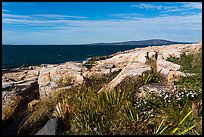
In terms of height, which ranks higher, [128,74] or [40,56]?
[128,74]

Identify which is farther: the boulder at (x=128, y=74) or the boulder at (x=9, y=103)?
the boulder at (x=9, y=103)

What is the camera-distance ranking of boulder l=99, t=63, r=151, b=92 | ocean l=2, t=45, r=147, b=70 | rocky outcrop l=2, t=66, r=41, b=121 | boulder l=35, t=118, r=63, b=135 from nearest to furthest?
boulder l=35, t=118, r=63, b=135 < boulder l=99, t=63, r=151, b=92 < rocky outcrop l=2, t=66, r=41, b=121 < ocean l=2, t=45, r=147, b=70

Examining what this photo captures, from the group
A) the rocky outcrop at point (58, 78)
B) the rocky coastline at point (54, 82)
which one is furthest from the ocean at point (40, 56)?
the rocky coastline at point (54, 82)

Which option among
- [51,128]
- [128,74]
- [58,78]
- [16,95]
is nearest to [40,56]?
[58,78]

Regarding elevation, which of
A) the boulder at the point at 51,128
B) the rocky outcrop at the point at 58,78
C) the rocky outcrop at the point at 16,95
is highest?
the rocky outcrop at the point at 58,78

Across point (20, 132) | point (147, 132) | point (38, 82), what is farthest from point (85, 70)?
point (147, 132)

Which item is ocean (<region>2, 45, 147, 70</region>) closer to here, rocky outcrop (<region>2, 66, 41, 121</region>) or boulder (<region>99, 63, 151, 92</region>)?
rocky outcrop (<region>2, 66, 41, 121</region>)

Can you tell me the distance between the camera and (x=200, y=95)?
7.28 m

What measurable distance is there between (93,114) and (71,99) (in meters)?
0.79

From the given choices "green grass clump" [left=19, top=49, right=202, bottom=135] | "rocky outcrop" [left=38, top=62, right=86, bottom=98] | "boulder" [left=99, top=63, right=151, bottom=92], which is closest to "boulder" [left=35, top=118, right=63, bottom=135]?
"green grass clump" [left=19, top=49, right=202, bottom=135]

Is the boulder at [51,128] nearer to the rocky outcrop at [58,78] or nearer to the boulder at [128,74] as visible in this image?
the boulder at [128,74]

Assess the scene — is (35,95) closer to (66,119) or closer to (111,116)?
(66,119)

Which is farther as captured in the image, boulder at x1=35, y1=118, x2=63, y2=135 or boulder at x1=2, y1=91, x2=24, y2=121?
boulder at x1=2, y1=91, x2=24, y2=121

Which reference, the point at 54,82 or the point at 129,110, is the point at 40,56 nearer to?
the point at 54,82
